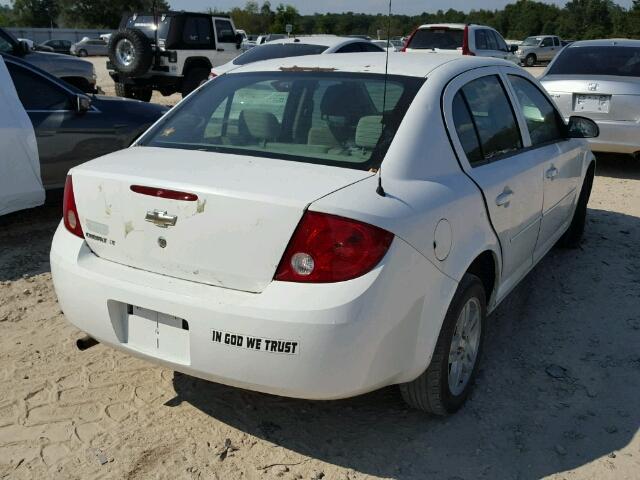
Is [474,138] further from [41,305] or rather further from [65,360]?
[41,305]

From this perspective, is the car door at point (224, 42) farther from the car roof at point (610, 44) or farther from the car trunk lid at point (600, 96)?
the car trunk lid at point (600, 96)

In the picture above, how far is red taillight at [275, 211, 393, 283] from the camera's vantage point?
Result: 2.41 m

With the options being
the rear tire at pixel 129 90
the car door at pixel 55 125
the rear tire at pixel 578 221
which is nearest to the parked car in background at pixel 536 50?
the rear tire at pixel 129 90

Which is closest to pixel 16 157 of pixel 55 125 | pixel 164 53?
pixel 55 125

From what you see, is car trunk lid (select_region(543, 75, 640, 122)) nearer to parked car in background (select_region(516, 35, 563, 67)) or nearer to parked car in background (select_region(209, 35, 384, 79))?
parked car in background (select_region(209, 35, 384, 79))

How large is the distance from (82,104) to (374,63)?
3376 millimetres

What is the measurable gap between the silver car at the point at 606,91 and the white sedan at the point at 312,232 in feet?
16.8

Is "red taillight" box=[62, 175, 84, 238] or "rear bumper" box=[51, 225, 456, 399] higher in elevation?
"red taillight" box=[62, 175, 84, 238]

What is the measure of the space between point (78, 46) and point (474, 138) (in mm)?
44592

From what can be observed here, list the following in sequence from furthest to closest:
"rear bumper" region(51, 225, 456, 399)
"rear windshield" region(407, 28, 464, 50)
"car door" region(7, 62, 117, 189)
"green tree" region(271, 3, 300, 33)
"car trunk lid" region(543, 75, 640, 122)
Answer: "green tree" region(271, 3, 300, 33), "rear windshield" region(407, 28, 464, 50), "car trunk lid" region(543, 75, 640, 122), "car door" region(7, 62, 117, 189), "rear bumper" region(51, 225, 456, 399)

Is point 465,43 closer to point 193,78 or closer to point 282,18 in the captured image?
point 193,78

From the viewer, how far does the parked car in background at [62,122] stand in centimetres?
573

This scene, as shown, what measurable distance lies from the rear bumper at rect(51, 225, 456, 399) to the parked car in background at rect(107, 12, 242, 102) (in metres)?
12.8

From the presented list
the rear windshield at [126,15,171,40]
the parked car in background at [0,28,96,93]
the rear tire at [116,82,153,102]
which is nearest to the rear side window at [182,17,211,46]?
the rear windshield at [126,15,171,40]
